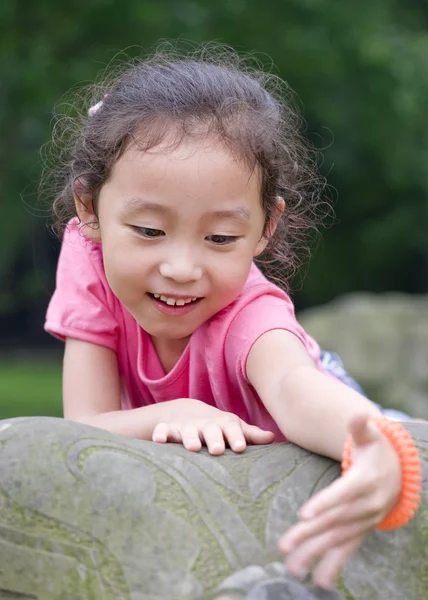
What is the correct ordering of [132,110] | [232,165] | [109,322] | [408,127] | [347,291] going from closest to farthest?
[232,165], [132,110], [109,322], [408,127], [347,291]

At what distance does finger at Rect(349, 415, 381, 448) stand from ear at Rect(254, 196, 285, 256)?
947mm

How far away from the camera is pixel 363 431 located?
1740 millimetres

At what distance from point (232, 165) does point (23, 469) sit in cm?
87

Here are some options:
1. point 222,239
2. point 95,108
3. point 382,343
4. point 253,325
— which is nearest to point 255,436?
point 253,325

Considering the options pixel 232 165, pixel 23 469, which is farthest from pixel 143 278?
pixel 23 469

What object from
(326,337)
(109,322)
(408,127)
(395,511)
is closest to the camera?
(395,511)

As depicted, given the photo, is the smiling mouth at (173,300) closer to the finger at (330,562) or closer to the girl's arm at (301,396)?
the girl's arm at (301,396)

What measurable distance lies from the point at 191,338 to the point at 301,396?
691 millimetres

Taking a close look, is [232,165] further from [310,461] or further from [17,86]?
[17,86]

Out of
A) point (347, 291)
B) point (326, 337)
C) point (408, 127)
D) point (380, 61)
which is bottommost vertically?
point (347, 291)

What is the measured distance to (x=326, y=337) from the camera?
10.6m

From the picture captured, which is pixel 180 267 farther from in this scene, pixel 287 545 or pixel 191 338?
pixel 287 545

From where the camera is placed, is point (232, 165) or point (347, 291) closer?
point (232, 165)

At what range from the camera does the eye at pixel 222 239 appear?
2322 mm
